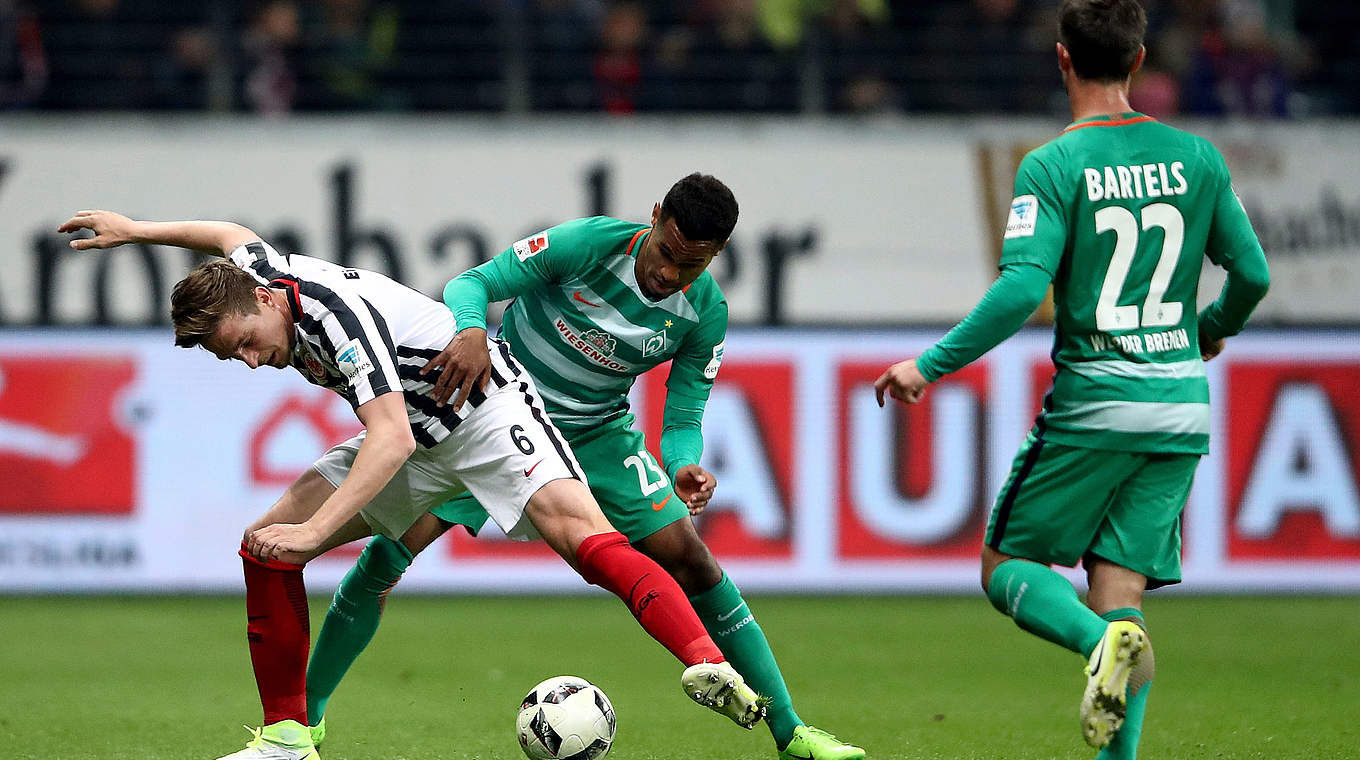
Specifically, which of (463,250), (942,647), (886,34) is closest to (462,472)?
(942,647)

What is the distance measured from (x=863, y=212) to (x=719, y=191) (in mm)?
6745

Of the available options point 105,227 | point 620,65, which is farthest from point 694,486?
point 620,65

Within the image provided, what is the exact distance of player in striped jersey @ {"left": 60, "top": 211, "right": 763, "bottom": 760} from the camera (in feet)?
13.2

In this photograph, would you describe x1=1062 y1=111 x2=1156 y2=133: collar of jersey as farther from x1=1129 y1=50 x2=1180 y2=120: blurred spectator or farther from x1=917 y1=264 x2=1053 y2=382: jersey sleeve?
x1=1129 y1=50 x2=1180 y2=120: blurred spectator

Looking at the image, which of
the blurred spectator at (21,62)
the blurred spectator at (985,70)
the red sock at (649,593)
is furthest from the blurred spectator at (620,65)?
the red sock at (649,593)

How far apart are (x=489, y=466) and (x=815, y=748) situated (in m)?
1.23

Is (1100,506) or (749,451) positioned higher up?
(1100,506)

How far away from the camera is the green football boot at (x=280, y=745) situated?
434 centimetres

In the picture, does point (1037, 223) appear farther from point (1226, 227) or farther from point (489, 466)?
point (489, 466)

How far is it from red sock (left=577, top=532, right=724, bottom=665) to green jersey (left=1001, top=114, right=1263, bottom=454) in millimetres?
1059

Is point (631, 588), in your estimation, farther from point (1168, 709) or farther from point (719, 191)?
point (1168, 709)

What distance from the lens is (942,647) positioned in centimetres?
750

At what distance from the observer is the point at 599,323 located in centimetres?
488

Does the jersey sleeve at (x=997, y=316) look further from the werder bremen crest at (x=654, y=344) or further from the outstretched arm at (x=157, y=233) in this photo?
the outstretched arm at (x=157, y=233)
